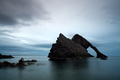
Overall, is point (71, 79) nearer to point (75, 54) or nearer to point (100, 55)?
point (75, 54)

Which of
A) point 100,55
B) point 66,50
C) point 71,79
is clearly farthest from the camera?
point 100,55

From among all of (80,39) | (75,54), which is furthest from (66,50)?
(80,39)

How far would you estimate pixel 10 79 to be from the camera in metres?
18.2

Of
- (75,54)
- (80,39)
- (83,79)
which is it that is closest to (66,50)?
(75,54)

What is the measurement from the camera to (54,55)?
8269 cm

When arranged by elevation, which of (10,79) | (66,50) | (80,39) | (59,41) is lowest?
(10,79)

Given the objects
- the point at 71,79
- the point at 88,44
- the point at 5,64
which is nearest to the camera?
the point at 71,79

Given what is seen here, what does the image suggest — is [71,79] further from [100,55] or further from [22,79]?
[100,55]

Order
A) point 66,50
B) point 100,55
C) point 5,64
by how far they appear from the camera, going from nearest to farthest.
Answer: point 5,64
point 66,50
point 100,55

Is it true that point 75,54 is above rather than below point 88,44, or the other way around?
below

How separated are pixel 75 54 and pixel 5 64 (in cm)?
5646

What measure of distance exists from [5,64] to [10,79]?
21.4 m

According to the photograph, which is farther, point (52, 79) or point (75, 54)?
point (75, 54)

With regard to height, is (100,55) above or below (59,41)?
below
